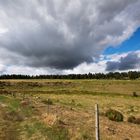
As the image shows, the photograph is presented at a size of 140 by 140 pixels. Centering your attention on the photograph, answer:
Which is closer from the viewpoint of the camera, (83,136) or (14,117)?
(83,136)

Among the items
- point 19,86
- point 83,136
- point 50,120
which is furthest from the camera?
point 19,86

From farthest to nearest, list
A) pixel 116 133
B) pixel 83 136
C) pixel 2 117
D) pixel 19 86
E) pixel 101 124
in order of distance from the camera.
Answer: pixel 19 86
pixel 2 117
pixel 101 124
pixel 116 133
pixel 83 136

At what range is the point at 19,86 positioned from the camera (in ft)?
454

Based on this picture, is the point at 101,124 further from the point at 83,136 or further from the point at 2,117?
the point at 2,117

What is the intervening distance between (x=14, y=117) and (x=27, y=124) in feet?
15.8

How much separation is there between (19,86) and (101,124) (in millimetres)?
118573

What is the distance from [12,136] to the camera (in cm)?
2164

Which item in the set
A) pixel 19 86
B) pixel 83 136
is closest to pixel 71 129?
pixel 83 136

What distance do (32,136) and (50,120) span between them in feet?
11.8

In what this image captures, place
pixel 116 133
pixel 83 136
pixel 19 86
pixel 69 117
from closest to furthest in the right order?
pixel 83 136 < pixel 116 133 < pixel 69 117 < pixel 19 86

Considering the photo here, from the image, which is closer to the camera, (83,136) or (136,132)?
(83,136)

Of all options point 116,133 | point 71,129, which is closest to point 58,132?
point 71,129

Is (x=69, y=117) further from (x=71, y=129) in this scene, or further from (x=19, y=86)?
(x=19, y=86)

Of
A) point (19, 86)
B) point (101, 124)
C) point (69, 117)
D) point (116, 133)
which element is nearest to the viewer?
point (116, 133)
